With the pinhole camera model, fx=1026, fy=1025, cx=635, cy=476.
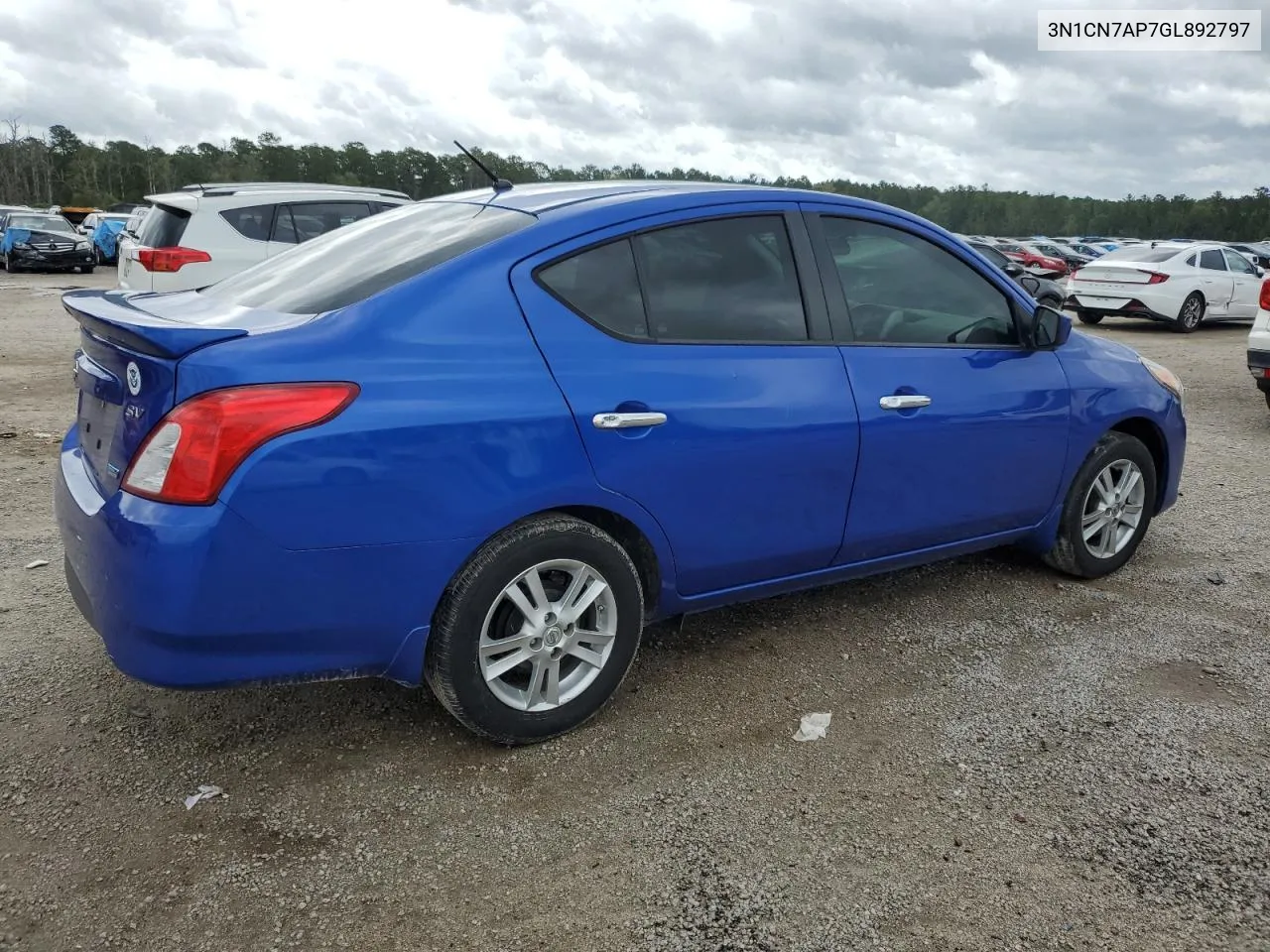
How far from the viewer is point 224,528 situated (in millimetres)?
2496

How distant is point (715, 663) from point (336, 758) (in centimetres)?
138

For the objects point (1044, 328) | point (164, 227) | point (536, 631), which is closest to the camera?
point (536, 631)

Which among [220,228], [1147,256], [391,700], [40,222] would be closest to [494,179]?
[391,700]

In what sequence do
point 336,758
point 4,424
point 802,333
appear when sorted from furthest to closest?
point 4,424, point 802,333, point 336,758

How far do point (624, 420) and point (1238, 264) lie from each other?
61.0ft

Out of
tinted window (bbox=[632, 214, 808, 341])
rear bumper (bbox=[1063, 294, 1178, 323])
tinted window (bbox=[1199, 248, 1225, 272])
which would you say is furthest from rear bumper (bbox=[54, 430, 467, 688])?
tinted window (bbox=[1199, 248, 1225, 272])

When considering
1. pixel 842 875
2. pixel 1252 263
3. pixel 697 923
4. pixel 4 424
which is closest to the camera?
pixel 697 923

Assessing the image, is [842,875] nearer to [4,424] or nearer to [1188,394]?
[4,424]

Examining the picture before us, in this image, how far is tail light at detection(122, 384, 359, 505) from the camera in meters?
2.50

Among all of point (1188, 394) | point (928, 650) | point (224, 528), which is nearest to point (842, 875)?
point (928, 650)

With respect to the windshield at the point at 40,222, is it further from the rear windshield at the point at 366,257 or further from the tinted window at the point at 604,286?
the tinted window at the point at 604,286

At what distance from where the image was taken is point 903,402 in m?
3.68

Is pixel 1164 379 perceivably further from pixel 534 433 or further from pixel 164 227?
pixel 164 227

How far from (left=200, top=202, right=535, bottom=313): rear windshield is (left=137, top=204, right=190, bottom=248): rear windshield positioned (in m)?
6.80
